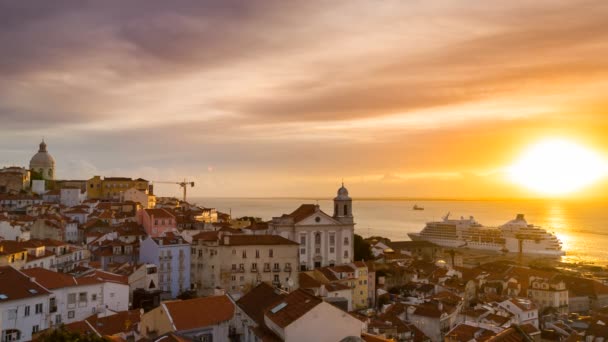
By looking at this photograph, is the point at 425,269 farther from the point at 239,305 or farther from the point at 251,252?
the point at 239,305

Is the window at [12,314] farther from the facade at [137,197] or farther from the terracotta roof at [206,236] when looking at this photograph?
the facade at [137,197]

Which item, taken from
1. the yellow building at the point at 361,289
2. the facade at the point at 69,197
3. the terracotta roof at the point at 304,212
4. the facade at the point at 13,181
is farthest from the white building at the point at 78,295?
the facade at the point at 13,181

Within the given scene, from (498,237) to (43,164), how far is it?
96.4 meters

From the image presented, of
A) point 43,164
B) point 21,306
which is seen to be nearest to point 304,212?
point 21,306

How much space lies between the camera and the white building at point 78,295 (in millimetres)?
29703

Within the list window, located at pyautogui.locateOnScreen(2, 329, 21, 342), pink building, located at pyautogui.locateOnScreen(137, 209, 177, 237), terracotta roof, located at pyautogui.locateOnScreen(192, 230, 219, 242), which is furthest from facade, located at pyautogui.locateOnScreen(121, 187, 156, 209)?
window, located at pyautogui.locateOnScreen(2, 329, 21, 342)

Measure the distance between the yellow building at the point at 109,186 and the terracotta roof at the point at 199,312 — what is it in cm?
7624

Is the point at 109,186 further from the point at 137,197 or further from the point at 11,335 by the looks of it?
the point at 11,335

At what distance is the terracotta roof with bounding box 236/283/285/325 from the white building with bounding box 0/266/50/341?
1107cm

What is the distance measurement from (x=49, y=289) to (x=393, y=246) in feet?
214

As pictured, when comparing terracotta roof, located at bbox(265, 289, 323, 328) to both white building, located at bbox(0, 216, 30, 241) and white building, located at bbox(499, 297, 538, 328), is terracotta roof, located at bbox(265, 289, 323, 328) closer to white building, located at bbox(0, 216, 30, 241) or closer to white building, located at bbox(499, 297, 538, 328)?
white building, located at bbox(499, 297, 538, 328)

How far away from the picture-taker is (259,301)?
73.8 feet

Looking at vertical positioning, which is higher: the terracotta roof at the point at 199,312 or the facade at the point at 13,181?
the facade at the point at 13,181

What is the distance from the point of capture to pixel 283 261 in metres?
44.4
